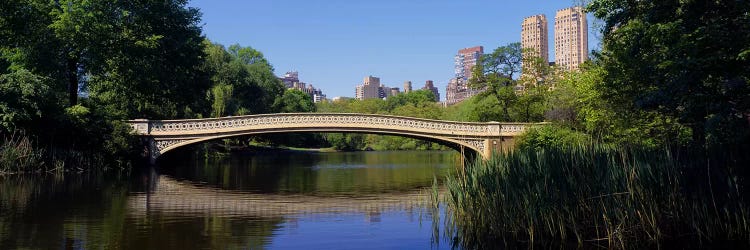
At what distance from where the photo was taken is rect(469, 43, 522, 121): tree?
37875 millimetres

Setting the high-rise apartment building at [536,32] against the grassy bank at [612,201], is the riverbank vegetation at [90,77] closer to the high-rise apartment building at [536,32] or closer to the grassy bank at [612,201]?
the grassy bank at [612,201]

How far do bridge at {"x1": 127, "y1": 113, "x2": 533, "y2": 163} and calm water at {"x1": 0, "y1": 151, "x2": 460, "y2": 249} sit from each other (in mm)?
6946

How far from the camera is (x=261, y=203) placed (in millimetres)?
14125

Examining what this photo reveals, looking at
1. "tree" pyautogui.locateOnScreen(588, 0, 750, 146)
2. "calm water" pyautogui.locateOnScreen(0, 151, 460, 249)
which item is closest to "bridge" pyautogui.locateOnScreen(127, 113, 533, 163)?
Result: "calm water" pyautogui.locateOnScreen(0, 151, 460, 249)

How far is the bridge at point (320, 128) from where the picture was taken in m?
27.0

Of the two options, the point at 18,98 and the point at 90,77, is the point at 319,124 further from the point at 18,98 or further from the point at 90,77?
the point at 18,98

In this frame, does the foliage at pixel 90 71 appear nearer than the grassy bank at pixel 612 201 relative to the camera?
No

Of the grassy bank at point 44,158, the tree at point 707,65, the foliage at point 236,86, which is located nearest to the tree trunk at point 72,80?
the grassy bank at point 44,158

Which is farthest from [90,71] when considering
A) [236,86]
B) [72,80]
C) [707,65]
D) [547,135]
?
[707,65]

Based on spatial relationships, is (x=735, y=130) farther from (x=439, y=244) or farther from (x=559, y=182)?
(x=439, y=244)

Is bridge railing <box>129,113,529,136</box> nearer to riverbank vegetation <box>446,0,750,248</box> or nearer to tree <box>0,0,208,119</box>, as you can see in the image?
tree <box>0,0,208,119</box>

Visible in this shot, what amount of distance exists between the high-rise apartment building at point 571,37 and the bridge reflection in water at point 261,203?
149 metres

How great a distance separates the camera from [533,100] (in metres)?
37.2

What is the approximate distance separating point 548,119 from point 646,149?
19.8m
